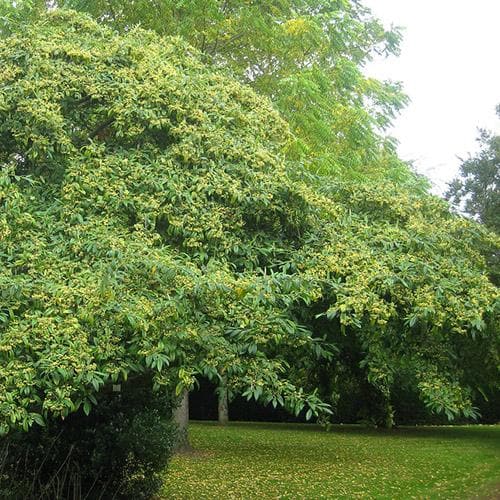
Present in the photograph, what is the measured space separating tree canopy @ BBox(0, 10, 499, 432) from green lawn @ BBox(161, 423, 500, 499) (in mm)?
3305

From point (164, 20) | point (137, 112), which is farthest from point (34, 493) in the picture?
point (164, 20)

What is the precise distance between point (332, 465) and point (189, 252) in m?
7.37

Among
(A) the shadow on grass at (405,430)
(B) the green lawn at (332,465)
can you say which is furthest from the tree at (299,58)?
(A) the shadow on grass at (405,430)

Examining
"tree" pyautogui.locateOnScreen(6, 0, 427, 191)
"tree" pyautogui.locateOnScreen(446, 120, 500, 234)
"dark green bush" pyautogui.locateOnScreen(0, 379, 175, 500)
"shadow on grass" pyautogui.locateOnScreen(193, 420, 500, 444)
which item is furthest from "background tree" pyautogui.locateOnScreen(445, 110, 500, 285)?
"dark green bush" pyautogui.locateOnScreen(0, 379, 175, 500)

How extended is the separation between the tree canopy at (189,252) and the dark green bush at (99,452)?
1.92 m

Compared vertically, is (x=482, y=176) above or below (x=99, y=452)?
above

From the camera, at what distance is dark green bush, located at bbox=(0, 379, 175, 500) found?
729cm

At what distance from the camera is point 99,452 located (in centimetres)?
750

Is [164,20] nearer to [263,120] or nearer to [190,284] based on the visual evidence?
[263,120]

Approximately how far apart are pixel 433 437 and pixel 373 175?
736 cm

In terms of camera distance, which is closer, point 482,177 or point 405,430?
point 405,430

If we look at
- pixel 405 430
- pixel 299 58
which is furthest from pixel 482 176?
pixel 299 58

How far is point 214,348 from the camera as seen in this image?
193 inches

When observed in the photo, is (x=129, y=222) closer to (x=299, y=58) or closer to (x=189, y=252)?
(x=189, y=252)
